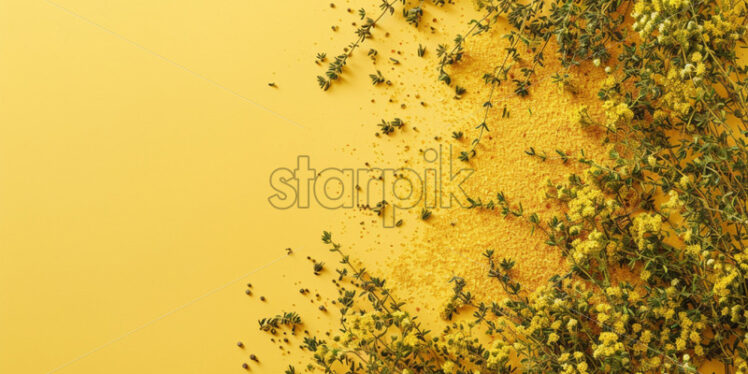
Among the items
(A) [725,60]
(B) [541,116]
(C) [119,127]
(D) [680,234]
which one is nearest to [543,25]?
(B) [541,116]

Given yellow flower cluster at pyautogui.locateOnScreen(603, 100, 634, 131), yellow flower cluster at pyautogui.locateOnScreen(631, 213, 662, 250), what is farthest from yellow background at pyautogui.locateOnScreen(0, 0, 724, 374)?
yellow flower cluster at pyautogui.locateOnScreen(631, 213, 662, 250)

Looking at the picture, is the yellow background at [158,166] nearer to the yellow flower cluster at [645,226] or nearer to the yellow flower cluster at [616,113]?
the yellow flower cluster at [616,113]

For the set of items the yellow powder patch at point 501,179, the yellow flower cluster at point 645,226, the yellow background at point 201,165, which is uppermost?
the yellow background at point 201,165

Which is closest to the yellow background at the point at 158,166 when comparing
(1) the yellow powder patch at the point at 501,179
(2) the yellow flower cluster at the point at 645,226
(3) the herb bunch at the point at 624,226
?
(1) the yellow powder patch at the point at 501,179

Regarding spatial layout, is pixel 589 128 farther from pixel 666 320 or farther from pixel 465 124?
pixel 666 320

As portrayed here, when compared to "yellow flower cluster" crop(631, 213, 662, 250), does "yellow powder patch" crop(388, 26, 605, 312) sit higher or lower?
higher

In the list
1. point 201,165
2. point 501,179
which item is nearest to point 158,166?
point 201,165

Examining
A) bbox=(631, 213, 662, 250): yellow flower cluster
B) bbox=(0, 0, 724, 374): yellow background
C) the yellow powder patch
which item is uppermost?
bbox=(0, 0, 724, 374): yellow background

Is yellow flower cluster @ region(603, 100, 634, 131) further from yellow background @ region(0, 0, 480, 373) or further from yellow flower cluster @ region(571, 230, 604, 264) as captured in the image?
yellow background @ region(0, 0, 480, 373)
